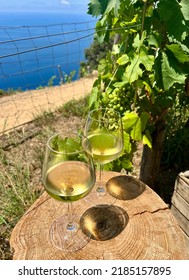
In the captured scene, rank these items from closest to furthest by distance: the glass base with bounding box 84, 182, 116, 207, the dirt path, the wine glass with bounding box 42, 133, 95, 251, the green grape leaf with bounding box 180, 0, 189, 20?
the wine glass with bounding box 42, 133, 95, 251, the green grape leaf with bounding box 180, 0, 189, 20, the glass base with bounding box 84, 182, 116, 207, the dirt path

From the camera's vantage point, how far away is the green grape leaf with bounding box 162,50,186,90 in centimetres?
138

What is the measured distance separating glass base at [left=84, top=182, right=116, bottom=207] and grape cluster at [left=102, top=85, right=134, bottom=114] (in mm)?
492

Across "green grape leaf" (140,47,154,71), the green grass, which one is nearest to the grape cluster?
"green grape leaf" (140,47,154,71)

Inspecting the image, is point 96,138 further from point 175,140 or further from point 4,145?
point 4,145

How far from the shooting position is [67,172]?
3.29ft

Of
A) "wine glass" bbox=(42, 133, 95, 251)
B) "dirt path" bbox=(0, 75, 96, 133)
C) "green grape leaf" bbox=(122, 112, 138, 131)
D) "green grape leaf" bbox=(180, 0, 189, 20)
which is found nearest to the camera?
"wine glass" bbox=(42, 133, 95, 251)

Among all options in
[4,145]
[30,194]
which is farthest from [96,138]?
[4,145]

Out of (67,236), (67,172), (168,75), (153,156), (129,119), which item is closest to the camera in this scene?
(67,172)

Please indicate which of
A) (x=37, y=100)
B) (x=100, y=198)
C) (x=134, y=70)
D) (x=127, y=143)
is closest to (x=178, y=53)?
(x=134, y=70)

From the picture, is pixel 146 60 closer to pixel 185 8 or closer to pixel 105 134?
pixel 185 8

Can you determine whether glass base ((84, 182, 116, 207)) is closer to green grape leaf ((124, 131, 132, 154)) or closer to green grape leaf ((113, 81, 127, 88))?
green grape leaf ((124, 131, 132, 154))

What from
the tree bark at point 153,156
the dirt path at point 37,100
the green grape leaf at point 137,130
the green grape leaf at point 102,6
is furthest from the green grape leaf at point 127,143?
the dirt path at point 37,100

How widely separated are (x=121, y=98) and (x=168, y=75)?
0.34 m

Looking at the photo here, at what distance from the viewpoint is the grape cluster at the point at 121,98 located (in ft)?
5.40
